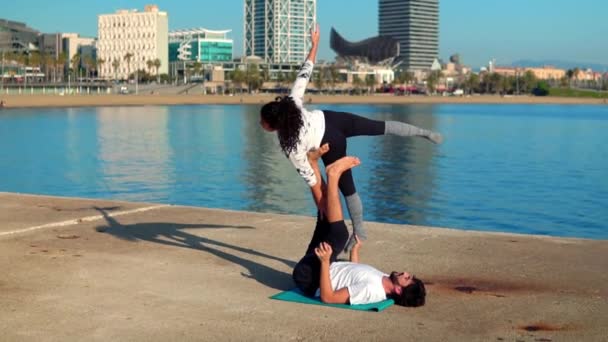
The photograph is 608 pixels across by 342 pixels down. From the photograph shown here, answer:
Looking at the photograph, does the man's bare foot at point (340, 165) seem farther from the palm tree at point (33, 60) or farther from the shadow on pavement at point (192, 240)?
the palm tree at point (33, 60)

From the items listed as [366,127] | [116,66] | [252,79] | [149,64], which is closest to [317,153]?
[366,127]

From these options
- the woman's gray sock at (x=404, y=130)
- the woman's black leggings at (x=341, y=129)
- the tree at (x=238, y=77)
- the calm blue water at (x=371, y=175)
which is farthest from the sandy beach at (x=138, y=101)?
the woman's gray sock at (x=404, y=130)

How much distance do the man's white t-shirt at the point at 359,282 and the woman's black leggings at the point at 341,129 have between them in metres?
0.88

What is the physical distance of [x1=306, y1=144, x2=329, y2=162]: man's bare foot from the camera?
6496mm

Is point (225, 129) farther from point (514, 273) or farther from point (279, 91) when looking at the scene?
point (279, 91)

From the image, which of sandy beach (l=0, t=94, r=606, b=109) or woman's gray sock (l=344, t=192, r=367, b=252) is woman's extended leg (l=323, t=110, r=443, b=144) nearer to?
woman's gray sock (l=344, t=192, r=367, b=252)

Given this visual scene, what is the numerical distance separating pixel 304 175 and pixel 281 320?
1213 mm

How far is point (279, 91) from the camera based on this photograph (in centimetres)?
18138

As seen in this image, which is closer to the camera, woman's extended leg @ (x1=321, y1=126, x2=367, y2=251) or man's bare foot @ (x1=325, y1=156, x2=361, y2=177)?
man's bare foot @ (x1=325, y1=156, x2=361, y2=177)

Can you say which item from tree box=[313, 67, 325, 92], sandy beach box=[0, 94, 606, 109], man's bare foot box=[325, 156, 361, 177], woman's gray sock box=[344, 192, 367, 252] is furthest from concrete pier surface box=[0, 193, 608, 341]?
tree box=[313, 67, 325, 92]

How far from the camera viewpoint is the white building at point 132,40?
583ft

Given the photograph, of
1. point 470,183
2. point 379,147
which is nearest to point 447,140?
point 379,147

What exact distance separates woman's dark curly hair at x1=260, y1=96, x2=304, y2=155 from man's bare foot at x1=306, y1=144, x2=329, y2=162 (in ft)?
0.60

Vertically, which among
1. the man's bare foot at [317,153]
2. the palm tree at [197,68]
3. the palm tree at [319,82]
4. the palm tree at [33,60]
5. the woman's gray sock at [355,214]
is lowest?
the woman's gray sock at [355,214]
